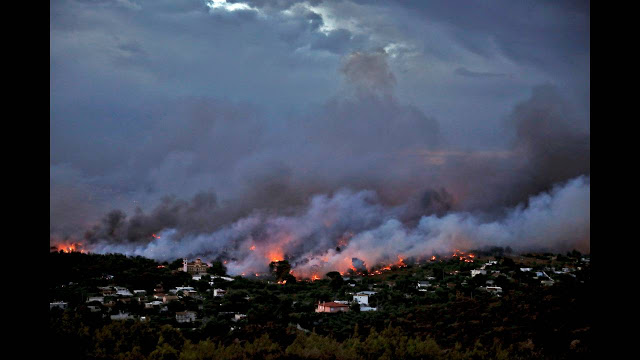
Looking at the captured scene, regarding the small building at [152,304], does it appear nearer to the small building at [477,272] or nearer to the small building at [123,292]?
the small building at [123,292]

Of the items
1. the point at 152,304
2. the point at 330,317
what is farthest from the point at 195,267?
the point at 330,317

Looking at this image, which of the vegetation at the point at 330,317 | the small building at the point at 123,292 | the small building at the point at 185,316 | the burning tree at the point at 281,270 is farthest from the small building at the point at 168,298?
the burning tree at the point at 281,270

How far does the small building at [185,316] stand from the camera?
22356 mm

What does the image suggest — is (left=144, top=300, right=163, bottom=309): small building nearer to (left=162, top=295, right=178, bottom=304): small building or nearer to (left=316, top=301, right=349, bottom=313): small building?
(left=162, top=295, right=178, bottom=304): small building

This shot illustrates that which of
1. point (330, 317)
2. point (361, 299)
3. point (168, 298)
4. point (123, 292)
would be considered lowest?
point (330, 317)

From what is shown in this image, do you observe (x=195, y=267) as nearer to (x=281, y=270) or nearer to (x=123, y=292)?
(x=281, y=270)

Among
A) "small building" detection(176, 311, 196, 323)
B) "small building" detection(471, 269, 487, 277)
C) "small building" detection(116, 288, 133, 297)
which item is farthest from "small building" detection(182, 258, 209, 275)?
"small building" detection(471, 269, 487, 277)

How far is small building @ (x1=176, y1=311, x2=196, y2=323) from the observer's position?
73.3 feet

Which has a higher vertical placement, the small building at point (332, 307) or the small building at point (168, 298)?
the small building at point (168, 298)

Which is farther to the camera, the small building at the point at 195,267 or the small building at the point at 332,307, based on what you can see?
the small building at the point at 195,267

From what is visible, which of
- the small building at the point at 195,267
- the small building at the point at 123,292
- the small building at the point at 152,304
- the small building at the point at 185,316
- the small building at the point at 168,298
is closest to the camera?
the small building at the point at 185,316

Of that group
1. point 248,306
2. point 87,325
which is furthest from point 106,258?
point 87,325

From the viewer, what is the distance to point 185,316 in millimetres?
22953
